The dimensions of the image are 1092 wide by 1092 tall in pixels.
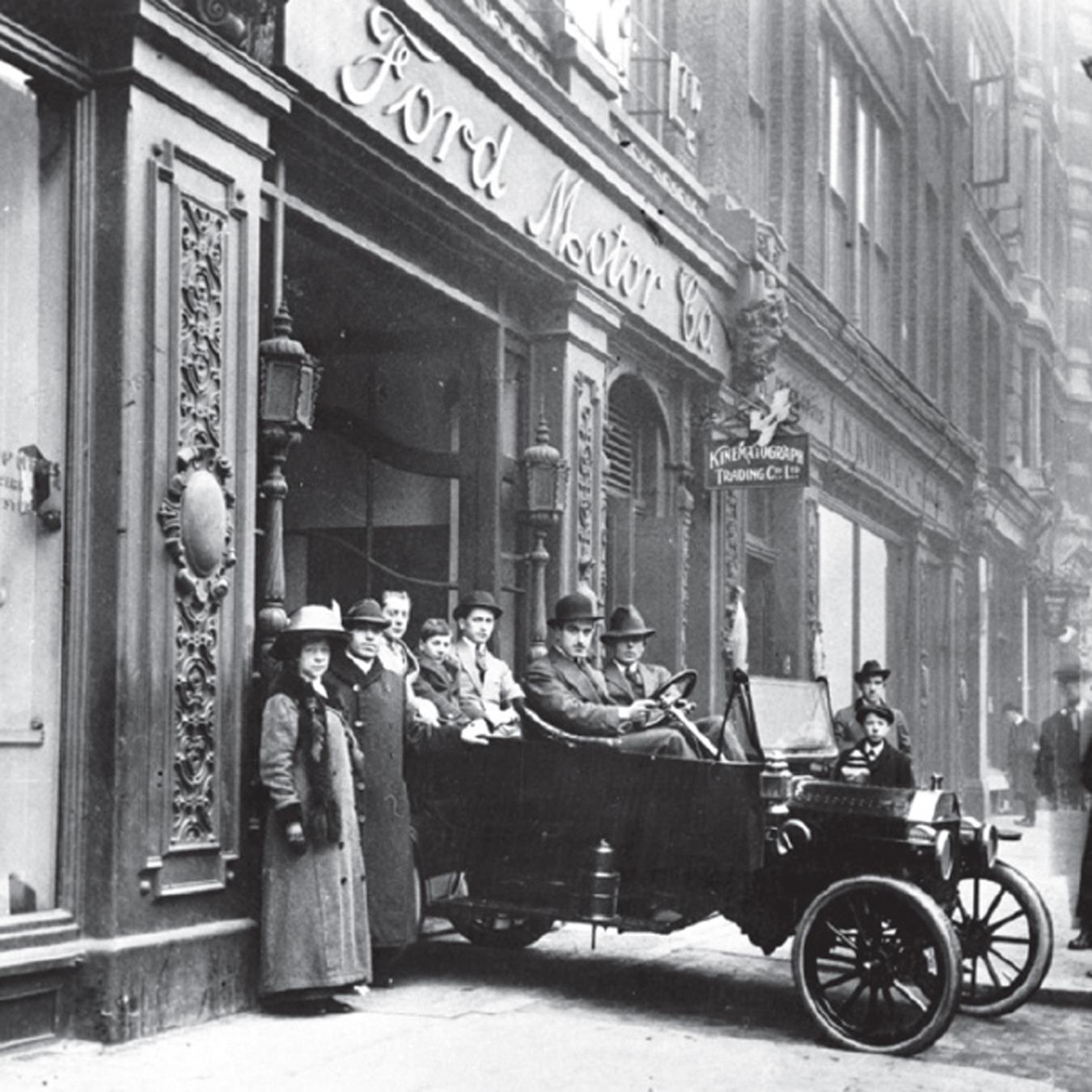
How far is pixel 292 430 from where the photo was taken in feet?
29.2

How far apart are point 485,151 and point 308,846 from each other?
16.6ft

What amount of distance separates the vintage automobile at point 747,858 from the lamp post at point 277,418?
114cm

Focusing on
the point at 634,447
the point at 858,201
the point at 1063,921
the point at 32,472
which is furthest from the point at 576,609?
the point at 858,201

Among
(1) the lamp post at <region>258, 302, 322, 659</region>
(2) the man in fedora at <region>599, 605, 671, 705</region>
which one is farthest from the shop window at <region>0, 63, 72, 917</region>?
(2) the man in fedora at <region>599, 605, 671, 705</region>

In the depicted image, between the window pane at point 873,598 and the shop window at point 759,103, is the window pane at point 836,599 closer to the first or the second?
the window pane at point 873,598

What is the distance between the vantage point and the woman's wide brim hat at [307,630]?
27.5ft

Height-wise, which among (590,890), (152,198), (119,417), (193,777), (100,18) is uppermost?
(100,18)

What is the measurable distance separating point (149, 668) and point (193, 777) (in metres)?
0.58

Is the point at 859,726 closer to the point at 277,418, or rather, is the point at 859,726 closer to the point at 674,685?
the point at 674,685

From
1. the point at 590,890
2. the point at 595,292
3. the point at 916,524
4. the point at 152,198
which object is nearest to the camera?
the point at 152,198

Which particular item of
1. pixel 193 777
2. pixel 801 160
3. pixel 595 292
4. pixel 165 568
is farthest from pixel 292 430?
pixel 801 160

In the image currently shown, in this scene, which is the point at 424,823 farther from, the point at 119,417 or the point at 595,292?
the point at 595,292

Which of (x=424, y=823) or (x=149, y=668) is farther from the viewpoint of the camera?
(x=424, y=823)

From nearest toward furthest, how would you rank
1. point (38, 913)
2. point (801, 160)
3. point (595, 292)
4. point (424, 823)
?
point (38, 913) → point (424, 823) → point (595, 292) → point (801, 160)
